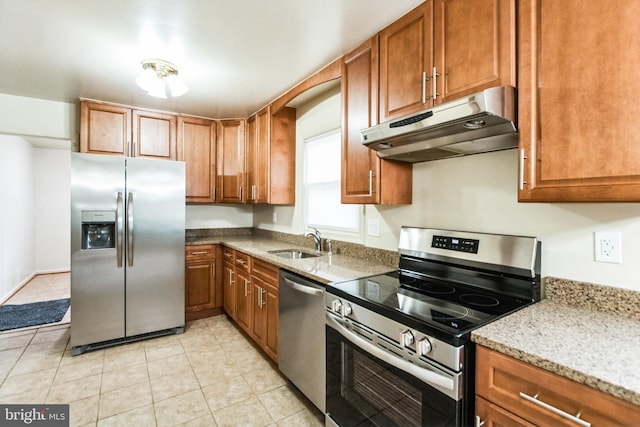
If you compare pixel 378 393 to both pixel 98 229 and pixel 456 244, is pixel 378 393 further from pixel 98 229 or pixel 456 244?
pixel 98 229

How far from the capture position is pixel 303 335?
1994 mm

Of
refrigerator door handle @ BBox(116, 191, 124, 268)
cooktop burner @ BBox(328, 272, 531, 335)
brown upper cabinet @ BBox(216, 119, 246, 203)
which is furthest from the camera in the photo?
brown upper cabinet @ BBox(216, 119, 246, 203)

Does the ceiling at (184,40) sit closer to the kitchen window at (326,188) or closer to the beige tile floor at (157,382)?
the kitchen window at (326,188)

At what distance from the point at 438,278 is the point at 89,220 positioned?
283 centimetres

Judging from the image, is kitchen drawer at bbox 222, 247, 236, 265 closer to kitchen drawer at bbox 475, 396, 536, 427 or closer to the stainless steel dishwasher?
the stainless steel dishwasher

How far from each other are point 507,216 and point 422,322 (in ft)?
2.55

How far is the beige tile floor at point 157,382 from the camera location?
1.94 metres

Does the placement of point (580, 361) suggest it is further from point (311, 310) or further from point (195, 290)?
point (195, 290)

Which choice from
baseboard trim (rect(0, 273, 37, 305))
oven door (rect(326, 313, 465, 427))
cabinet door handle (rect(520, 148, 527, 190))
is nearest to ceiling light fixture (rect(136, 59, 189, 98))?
oven door (rect(326, 313, 465, 427))

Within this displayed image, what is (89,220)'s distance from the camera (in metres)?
2.72

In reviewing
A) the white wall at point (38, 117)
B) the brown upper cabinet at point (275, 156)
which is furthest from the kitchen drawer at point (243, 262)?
the white wall at point (38, 117)

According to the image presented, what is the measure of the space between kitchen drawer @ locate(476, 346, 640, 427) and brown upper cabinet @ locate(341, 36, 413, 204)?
108 centimetres

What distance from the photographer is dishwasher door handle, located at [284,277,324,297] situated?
1833 millimetres

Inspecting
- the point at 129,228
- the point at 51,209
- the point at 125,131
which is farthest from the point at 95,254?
the point at 51,209
